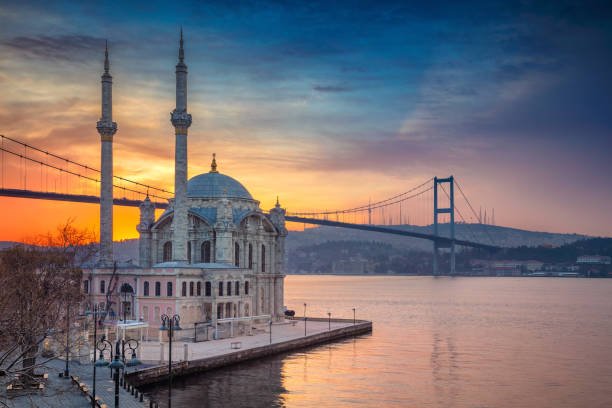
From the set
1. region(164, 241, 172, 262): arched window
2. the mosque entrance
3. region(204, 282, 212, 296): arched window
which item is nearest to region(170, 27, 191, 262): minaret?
region(204, 282, 212, 296): arched window

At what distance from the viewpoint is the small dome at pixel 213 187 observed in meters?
52.6

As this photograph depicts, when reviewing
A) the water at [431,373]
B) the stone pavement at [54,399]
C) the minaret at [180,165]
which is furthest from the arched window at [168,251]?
the stone pavement at [54,399]

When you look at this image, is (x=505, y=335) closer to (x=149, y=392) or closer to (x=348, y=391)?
(x=348, y=391)

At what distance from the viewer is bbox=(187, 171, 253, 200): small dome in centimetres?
5259

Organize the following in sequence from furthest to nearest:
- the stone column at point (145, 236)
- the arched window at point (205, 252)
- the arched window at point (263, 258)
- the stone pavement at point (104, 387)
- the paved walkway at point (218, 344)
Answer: the arched window at point (263, 258) → the stone column at point (145, 236) → the arched window at point (205, 252) → the paved walkway at point (218, 344) → the stone pavement at point (104, 387)

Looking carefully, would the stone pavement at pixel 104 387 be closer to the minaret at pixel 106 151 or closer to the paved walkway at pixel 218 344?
the paved walkway at pixel 218 344

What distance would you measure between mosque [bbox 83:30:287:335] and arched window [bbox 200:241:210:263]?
0.07 m

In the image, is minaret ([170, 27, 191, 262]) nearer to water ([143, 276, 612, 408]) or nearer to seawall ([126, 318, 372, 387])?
seawall ([126, 318, 372, 387])

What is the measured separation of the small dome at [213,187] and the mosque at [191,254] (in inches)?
3.0

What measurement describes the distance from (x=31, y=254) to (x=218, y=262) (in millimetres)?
13592

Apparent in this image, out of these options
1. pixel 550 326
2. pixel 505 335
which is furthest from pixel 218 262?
pixel 550 326

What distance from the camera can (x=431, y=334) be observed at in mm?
56844

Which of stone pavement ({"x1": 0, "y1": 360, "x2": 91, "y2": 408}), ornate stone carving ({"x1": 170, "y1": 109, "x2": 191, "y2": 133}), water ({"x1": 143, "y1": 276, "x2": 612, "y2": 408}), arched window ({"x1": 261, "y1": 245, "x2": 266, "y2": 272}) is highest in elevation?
ornate stone carving ({"x1": 170, "y1": 109, "x2": 191, "y2": 133})

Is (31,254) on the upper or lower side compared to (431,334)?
upper
